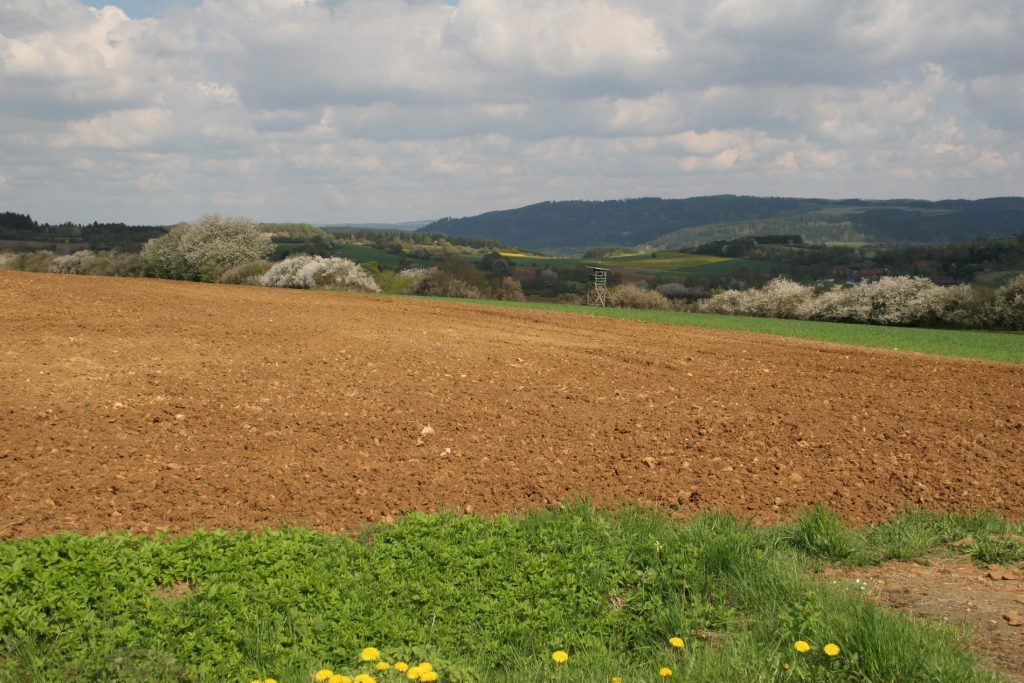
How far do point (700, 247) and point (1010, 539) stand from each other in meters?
94.6

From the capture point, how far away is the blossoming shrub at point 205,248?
4422cm

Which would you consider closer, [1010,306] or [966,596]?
[966,596]

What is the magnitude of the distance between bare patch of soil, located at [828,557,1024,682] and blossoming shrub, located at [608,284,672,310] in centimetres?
4459

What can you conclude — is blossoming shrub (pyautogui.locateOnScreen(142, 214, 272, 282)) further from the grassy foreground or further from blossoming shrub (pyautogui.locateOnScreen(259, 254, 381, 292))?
the grassy foreground

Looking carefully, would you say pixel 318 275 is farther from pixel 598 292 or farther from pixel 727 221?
pixel 727 221

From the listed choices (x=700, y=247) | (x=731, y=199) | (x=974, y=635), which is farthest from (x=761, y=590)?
(x=731, y=199)

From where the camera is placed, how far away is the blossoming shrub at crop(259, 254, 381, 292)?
128 ft

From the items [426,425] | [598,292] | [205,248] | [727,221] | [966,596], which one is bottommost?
[598,292]

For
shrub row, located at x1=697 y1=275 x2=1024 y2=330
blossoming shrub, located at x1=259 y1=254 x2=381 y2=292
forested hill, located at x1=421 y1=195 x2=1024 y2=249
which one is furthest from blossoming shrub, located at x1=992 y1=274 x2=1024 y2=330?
forested hill, located at x1=421 y1=195 x2=1024 y2=249

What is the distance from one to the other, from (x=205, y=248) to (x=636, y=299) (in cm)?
2468

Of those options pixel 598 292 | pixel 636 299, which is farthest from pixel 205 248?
pixel 636 299

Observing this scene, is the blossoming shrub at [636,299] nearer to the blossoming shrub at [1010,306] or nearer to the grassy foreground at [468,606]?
the blossoming shrub at [1010,306]

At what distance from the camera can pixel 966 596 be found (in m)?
5.45

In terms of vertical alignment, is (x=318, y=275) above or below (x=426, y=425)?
above
